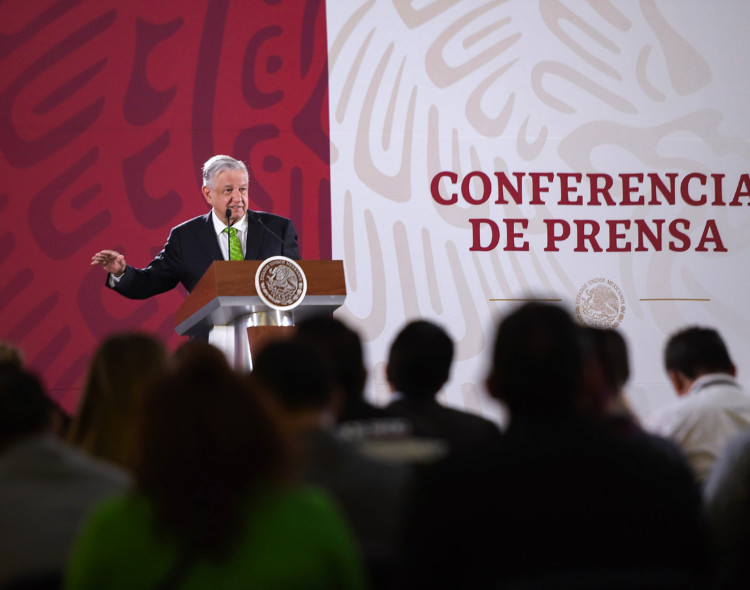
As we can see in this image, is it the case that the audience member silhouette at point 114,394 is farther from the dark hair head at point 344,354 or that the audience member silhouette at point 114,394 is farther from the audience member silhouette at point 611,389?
the audience member silhouette at point 611,389

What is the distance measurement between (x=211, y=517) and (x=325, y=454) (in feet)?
1.20

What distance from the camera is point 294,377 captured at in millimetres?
1491

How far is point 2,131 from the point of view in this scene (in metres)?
5.62

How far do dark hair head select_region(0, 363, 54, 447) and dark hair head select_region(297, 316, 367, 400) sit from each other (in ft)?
1.74

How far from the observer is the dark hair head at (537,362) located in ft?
4.49

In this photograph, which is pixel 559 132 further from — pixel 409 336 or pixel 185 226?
pixel 409 336

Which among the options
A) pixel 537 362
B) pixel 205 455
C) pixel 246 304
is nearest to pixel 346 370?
pixel 537 362

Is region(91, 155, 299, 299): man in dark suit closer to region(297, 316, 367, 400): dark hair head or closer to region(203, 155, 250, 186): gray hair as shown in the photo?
region(203, 155, 250, 186): gray hair

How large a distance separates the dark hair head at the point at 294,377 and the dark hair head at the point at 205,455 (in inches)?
10.1

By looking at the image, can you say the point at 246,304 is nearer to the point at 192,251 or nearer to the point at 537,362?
Answer: the point at 192,251

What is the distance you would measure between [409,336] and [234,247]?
2.25m

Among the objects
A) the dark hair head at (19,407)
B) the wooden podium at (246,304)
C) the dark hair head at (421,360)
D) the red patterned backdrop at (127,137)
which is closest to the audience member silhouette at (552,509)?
the dark hair head at (19,407)

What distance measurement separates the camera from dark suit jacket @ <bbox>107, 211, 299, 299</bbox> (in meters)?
4.36

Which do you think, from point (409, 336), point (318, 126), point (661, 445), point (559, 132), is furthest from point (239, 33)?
point (661, 445)
